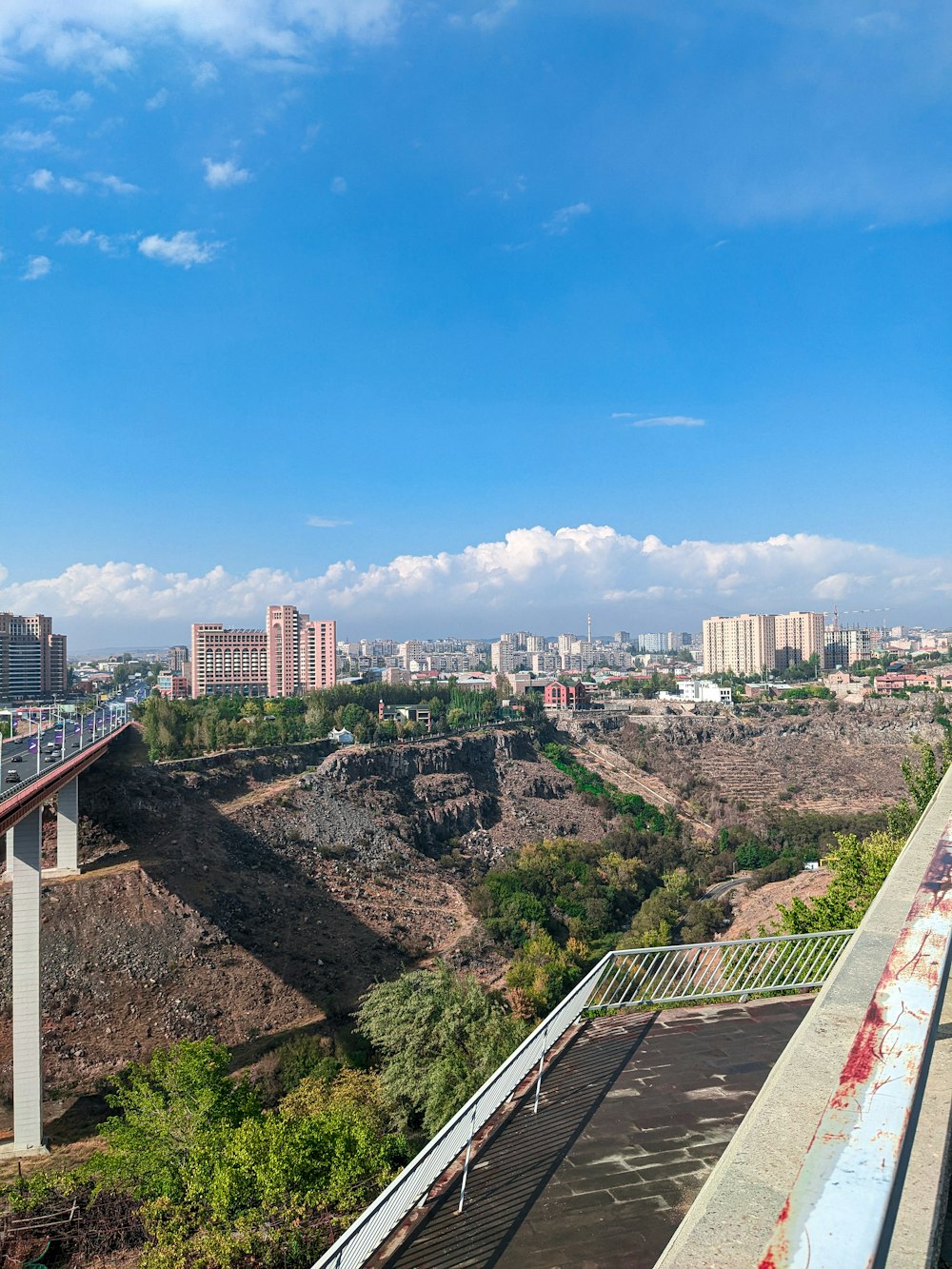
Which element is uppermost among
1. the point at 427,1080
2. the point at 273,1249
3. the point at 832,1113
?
the point at 832,1113

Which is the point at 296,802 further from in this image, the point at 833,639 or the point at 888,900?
the point at 833,639

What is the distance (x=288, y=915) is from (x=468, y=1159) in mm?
27487

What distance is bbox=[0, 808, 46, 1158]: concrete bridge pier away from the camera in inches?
641

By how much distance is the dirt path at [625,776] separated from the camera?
190 feet

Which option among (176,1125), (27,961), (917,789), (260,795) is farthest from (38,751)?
(260,795)

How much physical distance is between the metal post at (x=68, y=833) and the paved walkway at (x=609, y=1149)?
2313cm

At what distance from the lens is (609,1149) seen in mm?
5191

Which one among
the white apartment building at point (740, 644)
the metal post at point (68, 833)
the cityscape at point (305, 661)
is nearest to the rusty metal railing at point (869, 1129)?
the metal post at point (68, 833)

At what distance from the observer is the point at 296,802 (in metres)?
40.8

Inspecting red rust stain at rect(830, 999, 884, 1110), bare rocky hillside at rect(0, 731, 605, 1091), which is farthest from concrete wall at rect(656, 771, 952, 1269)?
bare rocky hillside at rect(0, 731, 605, 1091)

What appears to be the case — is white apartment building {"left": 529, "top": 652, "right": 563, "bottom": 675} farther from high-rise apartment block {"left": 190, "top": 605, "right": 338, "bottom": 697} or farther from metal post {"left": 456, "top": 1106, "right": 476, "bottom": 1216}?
metal post {"left": 456, "top": 1106, "right": 476, "bottom": 1216}

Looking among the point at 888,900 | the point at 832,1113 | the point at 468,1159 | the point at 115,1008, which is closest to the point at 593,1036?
the point at 468,1159

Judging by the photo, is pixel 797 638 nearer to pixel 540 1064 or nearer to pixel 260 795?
pixel 260 795

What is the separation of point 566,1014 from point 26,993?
1443cm
